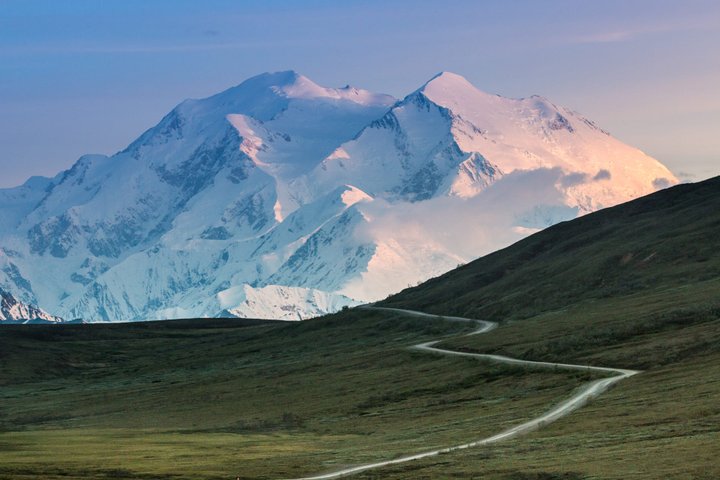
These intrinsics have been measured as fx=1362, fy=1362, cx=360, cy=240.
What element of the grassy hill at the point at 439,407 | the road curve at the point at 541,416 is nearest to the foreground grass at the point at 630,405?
the grassy hill at the point at 439,407

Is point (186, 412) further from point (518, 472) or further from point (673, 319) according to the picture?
point (518, 472)

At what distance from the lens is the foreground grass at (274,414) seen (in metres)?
81.6

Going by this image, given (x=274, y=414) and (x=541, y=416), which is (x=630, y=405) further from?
(x=274, y=414)

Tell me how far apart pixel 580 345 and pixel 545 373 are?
45.4ft

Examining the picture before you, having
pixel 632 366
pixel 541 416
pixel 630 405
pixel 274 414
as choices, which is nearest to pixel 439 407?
pixel 632 366

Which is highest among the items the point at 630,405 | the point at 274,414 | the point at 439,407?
the point at 274,414

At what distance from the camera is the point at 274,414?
131000 millimetres

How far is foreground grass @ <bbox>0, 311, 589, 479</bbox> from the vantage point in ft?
268

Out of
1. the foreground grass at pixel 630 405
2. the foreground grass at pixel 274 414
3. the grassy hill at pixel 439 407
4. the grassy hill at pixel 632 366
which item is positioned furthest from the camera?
the foreground grass at pixel 274 414

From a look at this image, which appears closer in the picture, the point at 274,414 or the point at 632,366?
the point at 632,366

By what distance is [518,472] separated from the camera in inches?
2576

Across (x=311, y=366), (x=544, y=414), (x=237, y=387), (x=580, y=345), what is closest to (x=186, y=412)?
(x=237, y=387)

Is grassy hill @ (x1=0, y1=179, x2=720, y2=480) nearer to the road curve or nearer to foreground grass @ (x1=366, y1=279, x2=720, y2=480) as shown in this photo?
foreground grass @ (x1=366, y1=279, x2=720, y2=480)

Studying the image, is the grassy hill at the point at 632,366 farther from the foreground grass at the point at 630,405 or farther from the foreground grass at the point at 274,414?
the foreground grass at the point at 274,414
